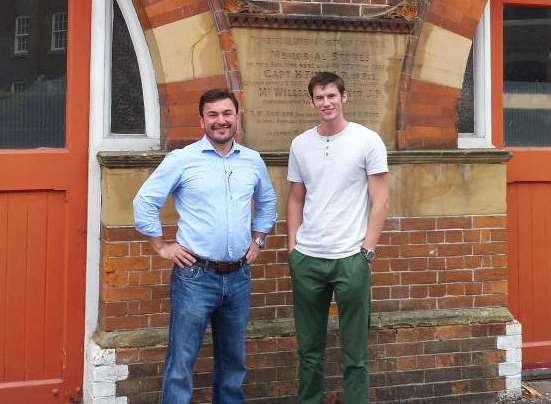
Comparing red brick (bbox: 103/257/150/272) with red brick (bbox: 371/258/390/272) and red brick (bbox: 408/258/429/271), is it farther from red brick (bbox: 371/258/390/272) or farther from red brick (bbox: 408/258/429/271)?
red brick (bbox: 408/258/429/271)

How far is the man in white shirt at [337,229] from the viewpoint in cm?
349

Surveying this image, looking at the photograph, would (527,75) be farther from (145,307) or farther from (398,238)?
(145,307)

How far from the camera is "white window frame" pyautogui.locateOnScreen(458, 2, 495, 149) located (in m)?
4.89

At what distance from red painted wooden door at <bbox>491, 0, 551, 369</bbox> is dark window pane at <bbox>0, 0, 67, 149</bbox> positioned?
308cm

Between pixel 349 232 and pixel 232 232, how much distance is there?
0.62m

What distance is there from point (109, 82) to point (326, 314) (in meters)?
2.00

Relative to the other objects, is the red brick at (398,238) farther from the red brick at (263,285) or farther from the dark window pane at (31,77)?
the dark window pane at (31,77)

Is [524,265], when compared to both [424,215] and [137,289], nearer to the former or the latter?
[424,215]

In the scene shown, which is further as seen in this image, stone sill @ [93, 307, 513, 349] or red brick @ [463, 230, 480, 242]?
red brick @ [463, 230, 480, 242]

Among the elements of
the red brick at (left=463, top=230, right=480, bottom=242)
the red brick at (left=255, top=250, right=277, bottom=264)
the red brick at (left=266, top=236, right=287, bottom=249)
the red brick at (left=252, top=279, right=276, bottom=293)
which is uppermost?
the red brick at (left=463, top=230, right=480, bottom=242)

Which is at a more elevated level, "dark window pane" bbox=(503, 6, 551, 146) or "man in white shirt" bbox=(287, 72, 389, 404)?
"dark window pane" bbox=(503, 6, 551, 146)

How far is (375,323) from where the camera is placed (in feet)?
14.3

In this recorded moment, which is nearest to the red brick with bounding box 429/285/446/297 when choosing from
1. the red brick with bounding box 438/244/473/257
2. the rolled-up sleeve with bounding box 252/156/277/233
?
the red brick with bounding box 438/244/473/257

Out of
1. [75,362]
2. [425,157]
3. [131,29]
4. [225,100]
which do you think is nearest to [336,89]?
[225,100]
